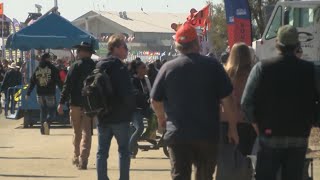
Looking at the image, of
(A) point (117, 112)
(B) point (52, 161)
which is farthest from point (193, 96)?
(B) point (52, 161)

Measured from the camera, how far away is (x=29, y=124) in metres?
23.6

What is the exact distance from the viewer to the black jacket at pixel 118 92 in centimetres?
1054

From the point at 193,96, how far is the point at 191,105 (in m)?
0.08

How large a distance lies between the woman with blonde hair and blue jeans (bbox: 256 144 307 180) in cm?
103

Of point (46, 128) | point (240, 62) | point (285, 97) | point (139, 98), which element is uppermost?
point (240, 62)

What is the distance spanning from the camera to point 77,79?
13.4 meters

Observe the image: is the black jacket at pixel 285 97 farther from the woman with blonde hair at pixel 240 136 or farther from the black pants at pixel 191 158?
the woman with blonde hair at pixel 240 136

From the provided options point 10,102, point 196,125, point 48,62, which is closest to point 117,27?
point 10,102

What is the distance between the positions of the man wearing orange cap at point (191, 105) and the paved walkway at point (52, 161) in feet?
14.7

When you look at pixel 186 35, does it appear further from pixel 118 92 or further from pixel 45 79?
pixel 45 79

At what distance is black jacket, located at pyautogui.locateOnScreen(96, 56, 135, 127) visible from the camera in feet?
34.6

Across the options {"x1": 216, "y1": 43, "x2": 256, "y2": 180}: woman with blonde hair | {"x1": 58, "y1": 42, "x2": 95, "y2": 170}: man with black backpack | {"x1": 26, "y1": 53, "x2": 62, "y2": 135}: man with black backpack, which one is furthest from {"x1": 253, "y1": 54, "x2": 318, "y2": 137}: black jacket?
{"x1": 26, "y1": 53, "x2": 62, "y2": 135}: man with black backpack

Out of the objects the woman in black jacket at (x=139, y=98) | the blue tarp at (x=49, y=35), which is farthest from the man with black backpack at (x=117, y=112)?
the blue tarp at (x=49, y=35)

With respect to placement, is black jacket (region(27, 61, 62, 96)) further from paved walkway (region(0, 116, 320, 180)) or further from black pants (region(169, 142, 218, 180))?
black pants (region(169, 142, 218, 180))
